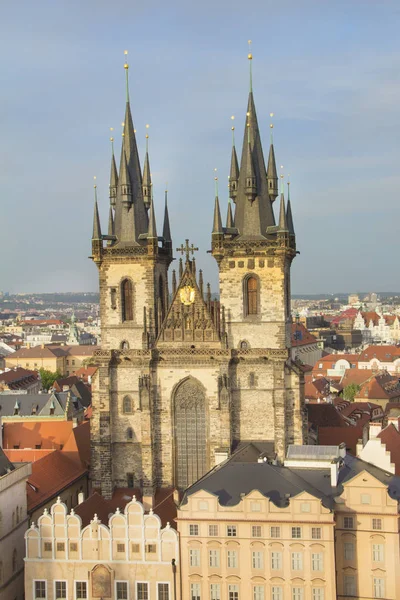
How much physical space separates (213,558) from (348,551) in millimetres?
8024

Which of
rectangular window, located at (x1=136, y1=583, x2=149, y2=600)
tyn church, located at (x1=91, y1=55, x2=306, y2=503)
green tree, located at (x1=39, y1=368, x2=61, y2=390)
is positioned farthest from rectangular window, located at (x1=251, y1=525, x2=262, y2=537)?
green tree, located at (x1=39, y1=368, x2=61, y2=390)

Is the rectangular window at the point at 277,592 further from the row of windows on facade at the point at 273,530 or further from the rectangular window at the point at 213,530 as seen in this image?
the rectangular window at the point at 213,530

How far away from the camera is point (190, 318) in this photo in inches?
2872

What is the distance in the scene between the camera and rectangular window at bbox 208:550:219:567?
178 feet

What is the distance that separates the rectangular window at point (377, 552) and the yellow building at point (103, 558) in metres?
11.8

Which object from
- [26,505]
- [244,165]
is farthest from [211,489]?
[244,165]

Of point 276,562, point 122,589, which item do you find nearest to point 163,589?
point 122,589

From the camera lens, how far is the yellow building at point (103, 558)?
182 feet

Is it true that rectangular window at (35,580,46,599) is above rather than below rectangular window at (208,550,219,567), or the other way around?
below

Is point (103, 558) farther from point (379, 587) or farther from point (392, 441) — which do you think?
point (392, 441)

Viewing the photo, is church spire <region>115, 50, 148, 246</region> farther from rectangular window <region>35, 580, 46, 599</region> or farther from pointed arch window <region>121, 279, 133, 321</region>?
rectangular window <region>35, 580, 46, 599</region>

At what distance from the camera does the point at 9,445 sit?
9094cm

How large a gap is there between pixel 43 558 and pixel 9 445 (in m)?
35.8

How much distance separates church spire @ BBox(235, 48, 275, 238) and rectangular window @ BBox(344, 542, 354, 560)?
2747 centimetres
